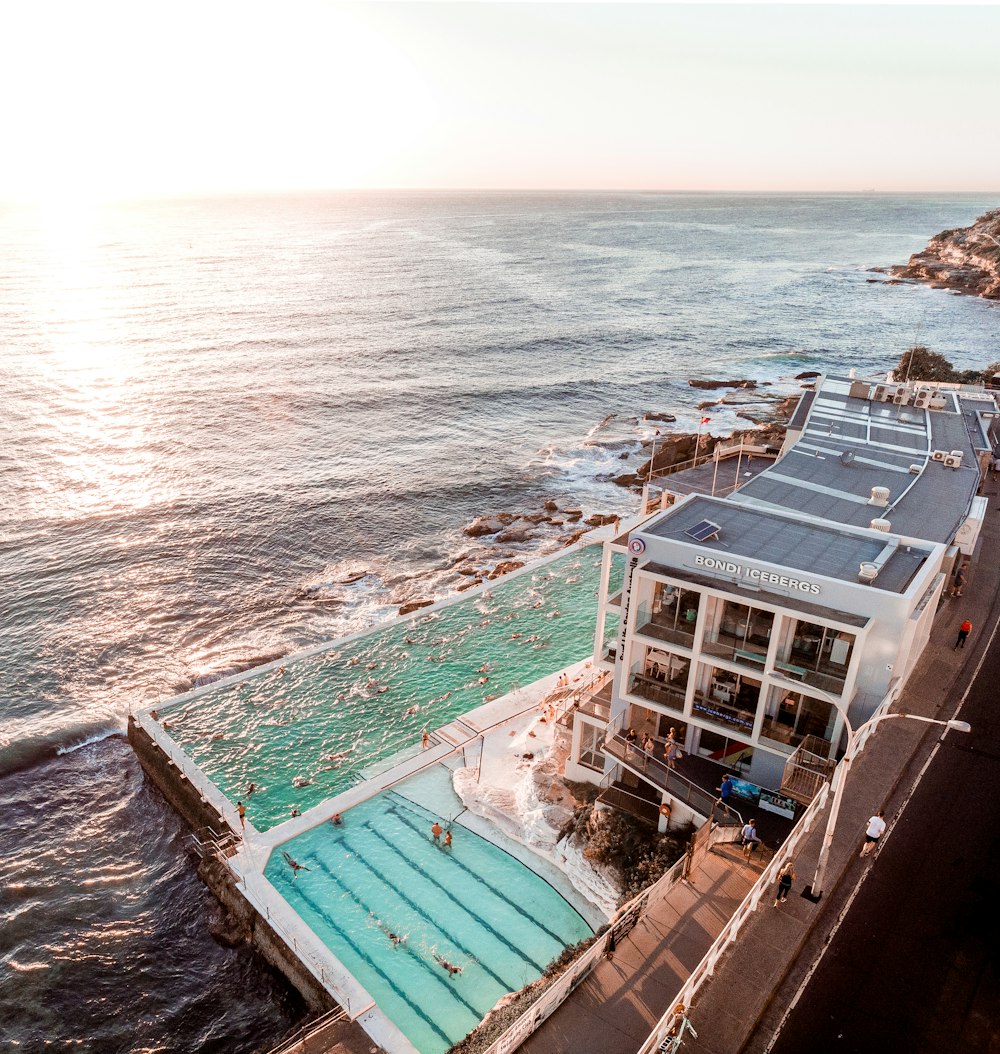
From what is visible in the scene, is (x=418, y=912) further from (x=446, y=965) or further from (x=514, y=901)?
(x=514, y=901)

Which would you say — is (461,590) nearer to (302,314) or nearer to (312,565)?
(312,565)

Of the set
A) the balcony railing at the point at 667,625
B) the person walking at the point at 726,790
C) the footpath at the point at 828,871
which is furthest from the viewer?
the balcony railing at the point at 667,625

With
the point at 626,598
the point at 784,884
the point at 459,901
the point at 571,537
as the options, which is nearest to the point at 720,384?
the point at 571,537

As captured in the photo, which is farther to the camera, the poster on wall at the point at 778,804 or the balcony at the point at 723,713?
the balcony at the point at 723,713

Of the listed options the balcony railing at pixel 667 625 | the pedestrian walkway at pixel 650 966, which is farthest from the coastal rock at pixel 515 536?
the pedestrian walkway at pixel 650 966

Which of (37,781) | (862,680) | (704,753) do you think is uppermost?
(862,680)

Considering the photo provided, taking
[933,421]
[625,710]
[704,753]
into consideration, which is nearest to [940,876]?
[704,753]

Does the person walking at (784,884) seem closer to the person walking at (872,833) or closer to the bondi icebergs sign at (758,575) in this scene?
the person walking at (872,833)
